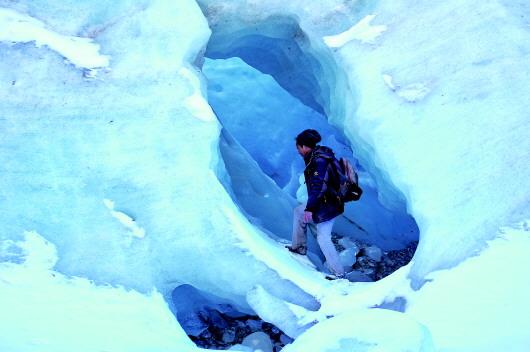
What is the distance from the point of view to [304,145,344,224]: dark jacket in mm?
3561

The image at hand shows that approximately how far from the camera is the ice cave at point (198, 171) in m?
2.95

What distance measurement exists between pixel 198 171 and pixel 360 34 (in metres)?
1.43

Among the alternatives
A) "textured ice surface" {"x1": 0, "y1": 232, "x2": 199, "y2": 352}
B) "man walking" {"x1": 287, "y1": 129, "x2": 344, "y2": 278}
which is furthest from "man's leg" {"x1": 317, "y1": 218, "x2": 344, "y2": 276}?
"textured ice surface" {"x1": 0, "y1": 232, "x2": 199, "y2": 352}

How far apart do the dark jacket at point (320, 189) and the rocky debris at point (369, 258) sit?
45.1 inches

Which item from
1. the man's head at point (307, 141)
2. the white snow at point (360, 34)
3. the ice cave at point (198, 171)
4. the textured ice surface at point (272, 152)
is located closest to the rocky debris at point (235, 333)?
the ice cave at point (198, 171)

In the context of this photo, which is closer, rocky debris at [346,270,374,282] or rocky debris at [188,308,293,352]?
rocky debris at [188,308,293,352]

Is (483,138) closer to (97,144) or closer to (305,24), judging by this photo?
(305,24)

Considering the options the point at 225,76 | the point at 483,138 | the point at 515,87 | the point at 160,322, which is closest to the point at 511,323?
the point at 483,138

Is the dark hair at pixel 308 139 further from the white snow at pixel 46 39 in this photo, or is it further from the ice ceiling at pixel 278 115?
the white snow at pixel 46 39

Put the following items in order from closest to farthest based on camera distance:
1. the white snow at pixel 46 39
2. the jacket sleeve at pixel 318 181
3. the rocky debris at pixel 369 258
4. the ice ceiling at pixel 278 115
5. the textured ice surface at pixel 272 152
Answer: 1. the white snow at pixel 46 39
2. the jacket sleeve at pixel 318 181
3. the ice ceiling at pixel 278 115
4. the rocky debris at pixel 369 258
5. the textured ice surface at pixel 272 152

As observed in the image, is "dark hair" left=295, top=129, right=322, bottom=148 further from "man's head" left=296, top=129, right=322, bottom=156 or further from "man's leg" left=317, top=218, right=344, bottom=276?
"man's leg" left=317, top=218, right=344, bottom=276

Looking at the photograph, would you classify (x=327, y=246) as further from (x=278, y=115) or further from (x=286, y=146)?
(x=278, y=115)

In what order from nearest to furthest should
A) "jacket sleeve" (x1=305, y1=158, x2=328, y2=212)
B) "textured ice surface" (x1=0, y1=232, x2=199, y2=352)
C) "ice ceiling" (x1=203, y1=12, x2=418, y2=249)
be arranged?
"textured ice surface" (x1=0, y1=232, x2=199, y2=352) → "jacket sleeve" (x1=305, y1=158, x2=328, y2=212) → "ice ceiling" (x1=203, y1=12, x2=418, y2=249)

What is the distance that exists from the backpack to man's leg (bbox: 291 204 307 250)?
1.13 feet
